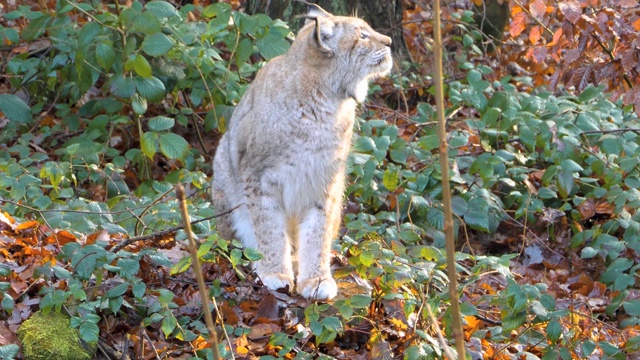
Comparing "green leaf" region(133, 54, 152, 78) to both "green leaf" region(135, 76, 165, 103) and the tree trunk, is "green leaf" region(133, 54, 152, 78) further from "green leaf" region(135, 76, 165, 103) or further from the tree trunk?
the tree trunk

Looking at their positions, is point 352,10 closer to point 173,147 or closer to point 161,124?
point 173,147

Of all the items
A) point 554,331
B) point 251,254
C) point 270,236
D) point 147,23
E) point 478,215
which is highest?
point 147,23

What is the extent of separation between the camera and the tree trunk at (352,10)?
286 inches

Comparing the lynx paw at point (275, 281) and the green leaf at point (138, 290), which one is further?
the lynx paw at point (275, 281)

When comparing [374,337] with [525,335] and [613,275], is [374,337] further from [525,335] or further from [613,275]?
[613,275]

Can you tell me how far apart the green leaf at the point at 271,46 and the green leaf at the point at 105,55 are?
3.27ft

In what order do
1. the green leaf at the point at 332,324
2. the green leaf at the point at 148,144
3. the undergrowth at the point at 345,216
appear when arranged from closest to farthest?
1. the green leaf at the point at 332,324
2. the undergrowth at the point at 345,216
3. the green leaf at the point at 148,144

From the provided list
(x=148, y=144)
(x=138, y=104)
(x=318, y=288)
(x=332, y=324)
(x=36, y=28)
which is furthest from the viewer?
(x=36, y=28)

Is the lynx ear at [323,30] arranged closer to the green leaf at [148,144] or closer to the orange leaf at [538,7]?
the orange leaf at [538,7]

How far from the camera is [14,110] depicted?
6.06m

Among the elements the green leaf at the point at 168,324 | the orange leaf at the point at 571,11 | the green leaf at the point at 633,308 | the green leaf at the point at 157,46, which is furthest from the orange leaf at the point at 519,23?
the green leaf at the point at 168,324

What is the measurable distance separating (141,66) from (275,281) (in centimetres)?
201

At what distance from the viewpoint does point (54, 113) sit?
7.08m

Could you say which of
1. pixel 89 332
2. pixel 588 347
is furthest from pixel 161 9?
pixel 588 347
